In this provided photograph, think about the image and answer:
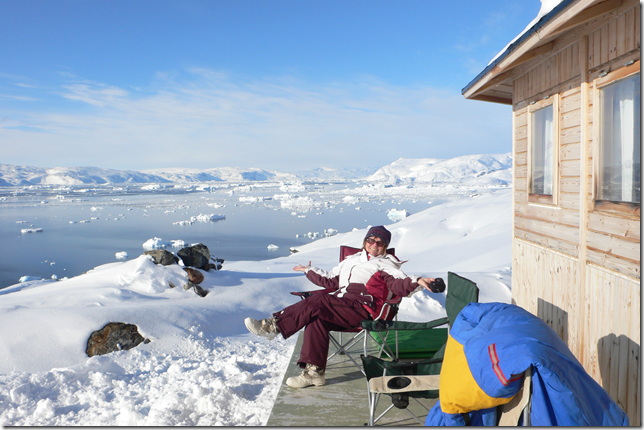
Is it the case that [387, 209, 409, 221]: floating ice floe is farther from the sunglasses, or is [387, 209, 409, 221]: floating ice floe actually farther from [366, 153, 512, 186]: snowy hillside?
[366, 153, 512, 186]: snowy hillside

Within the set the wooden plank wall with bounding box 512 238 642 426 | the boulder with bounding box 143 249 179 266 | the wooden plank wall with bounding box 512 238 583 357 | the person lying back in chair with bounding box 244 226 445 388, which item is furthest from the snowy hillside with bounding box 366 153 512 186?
the wooden plank wall with bounding box 512 238 642 426

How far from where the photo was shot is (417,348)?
3201mm

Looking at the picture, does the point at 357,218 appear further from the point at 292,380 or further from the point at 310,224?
the point at 292,380

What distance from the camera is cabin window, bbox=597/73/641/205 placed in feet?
7.20

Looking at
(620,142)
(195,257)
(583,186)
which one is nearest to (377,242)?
(583,186)

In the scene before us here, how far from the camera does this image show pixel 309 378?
298 cm

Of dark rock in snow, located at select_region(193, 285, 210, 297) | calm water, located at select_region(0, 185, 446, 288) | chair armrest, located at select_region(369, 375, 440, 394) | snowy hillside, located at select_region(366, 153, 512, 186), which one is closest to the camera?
chair armrest, located at select_region(369, 375, 440, 394)

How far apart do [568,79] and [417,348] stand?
7.22ft

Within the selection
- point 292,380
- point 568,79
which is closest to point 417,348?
point 292,380

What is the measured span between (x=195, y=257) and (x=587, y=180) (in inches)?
200

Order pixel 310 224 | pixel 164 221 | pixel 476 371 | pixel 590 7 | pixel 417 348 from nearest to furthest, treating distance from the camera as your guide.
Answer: pixel 476 371 → pixel 590 7 → pixel 417 348 → pixel 310 224 → pixel 164 221

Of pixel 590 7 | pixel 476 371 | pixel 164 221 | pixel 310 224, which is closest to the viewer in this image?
pixel 476 371

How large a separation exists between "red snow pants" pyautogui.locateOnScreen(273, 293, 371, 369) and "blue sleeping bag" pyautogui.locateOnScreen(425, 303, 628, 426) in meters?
1.38

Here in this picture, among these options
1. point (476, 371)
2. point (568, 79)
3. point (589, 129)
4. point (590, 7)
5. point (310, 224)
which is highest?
point (590, 7)
